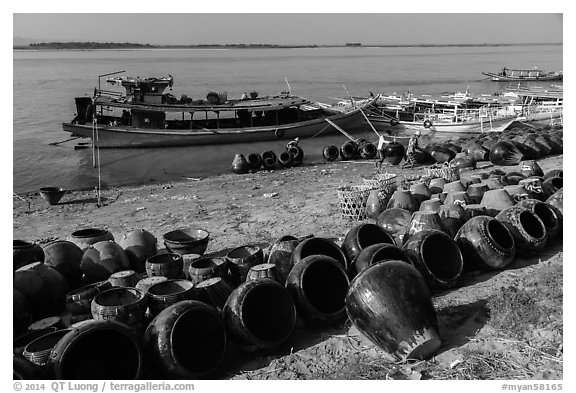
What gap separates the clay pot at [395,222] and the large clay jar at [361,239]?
839 mm

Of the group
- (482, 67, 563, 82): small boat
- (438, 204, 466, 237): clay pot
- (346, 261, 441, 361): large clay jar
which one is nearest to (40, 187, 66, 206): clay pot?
(438, 204, 466, 237): clay pot

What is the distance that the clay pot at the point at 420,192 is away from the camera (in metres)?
11.8

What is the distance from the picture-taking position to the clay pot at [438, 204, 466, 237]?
30.6ft

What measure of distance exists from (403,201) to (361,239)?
292 cm

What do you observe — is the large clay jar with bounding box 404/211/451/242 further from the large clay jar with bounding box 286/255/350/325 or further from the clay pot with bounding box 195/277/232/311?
the clay pot with bounding box 195/277/232/311

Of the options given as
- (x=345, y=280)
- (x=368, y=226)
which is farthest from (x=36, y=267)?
Answer: (x=368, y=226)

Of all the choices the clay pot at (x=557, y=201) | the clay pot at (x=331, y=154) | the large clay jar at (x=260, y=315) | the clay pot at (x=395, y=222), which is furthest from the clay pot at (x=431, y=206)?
the clay pot at (x=331, y=154)

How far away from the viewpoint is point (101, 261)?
8.71 meters

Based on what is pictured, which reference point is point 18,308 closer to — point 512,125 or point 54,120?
point 512,125

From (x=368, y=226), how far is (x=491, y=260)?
2.10 meters

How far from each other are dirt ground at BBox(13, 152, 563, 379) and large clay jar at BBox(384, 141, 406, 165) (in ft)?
2.02

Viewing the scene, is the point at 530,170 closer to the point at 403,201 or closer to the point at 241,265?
the point at 403,201

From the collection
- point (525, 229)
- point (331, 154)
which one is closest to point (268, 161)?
point (331, 154)

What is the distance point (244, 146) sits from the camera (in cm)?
3055
